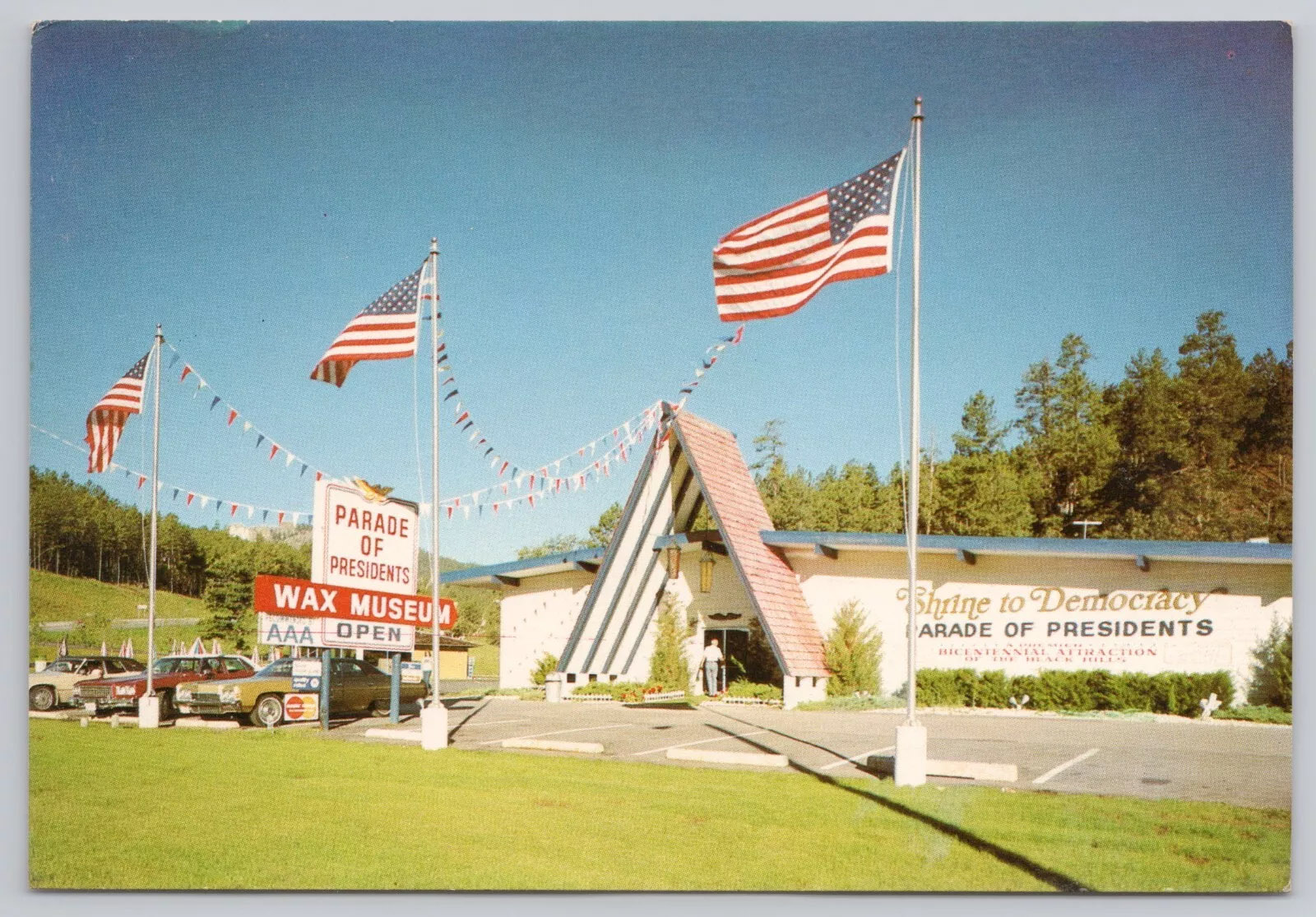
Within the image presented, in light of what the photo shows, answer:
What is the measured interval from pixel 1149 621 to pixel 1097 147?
547cm

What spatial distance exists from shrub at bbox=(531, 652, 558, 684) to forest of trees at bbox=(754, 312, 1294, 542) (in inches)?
161

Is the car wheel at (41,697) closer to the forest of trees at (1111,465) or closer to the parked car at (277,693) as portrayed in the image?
the parked car at (277,693)

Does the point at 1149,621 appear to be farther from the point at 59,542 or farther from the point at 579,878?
the point at 59,542

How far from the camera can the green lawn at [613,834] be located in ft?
27.3

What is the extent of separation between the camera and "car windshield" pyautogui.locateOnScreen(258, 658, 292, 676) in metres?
13.2

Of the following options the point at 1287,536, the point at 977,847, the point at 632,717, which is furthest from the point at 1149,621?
the point at 632,717

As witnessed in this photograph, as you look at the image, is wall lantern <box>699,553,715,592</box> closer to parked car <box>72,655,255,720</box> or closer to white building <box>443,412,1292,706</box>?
white building <box>443,412,1292,706</box>

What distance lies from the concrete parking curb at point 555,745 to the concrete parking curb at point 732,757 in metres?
0.74

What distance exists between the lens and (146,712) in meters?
12.0

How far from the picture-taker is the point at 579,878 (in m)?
8.65

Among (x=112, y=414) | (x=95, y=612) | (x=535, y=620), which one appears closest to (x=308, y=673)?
(x=95, y=612)

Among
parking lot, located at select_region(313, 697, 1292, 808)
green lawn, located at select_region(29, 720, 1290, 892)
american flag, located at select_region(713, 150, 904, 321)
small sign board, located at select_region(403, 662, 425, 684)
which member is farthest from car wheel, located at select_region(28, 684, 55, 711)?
american flag, located at select_region(713, 150, 904, 321)

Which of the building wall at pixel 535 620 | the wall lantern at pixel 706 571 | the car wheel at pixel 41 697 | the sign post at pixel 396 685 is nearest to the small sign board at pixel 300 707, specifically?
the sign post at pixel 396 685

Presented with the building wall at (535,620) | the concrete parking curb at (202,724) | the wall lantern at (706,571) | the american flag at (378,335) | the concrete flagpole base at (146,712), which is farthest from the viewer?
the wall lantern at (706,571)
